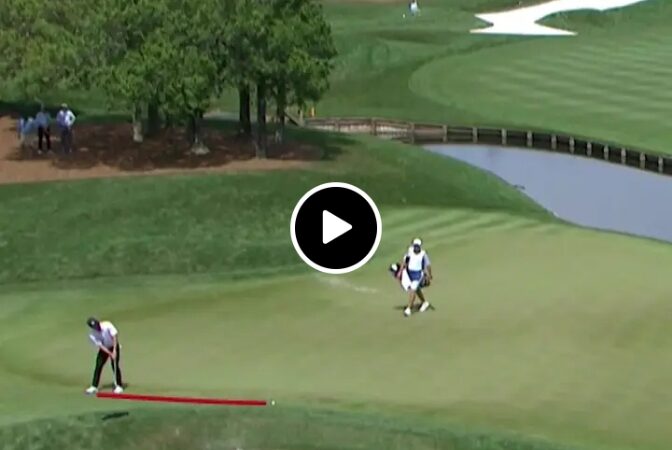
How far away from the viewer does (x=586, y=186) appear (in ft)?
181

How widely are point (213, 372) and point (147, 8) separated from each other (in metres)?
22.6

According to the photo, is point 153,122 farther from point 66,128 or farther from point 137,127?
point 66,128

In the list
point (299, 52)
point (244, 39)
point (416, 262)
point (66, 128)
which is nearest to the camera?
point (416, 262)

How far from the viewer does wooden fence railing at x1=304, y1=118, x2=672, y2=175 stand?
194ft

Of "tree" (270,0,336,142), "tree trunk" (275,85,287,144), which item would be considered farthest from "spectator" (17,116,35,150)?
"tree" (270,0,336,142)

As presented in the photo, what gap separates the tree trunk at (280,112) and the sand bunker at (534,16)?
40.4m

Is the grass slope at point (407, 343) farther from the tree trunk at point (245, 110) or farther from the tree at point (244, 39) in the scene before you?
the tree trunk at point (245, 110)

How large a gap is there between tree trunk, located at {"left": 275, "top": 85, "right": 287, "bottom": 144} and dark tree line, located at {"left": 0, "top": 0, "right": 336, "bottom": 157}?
0.06 metres

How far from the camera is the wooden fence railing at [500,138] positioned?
5900cm

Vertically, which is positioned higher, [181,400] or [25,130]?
[25,130]

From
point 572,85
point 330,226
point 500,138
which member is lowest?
point 500,138

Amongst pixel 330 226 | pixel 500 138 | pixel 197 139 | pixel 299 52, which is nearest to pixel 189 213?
pixel 197 139

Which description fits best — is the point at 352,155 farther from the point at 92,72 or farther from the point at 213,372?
the point at 213,372

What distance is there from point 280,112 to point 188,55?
5.42 meters
